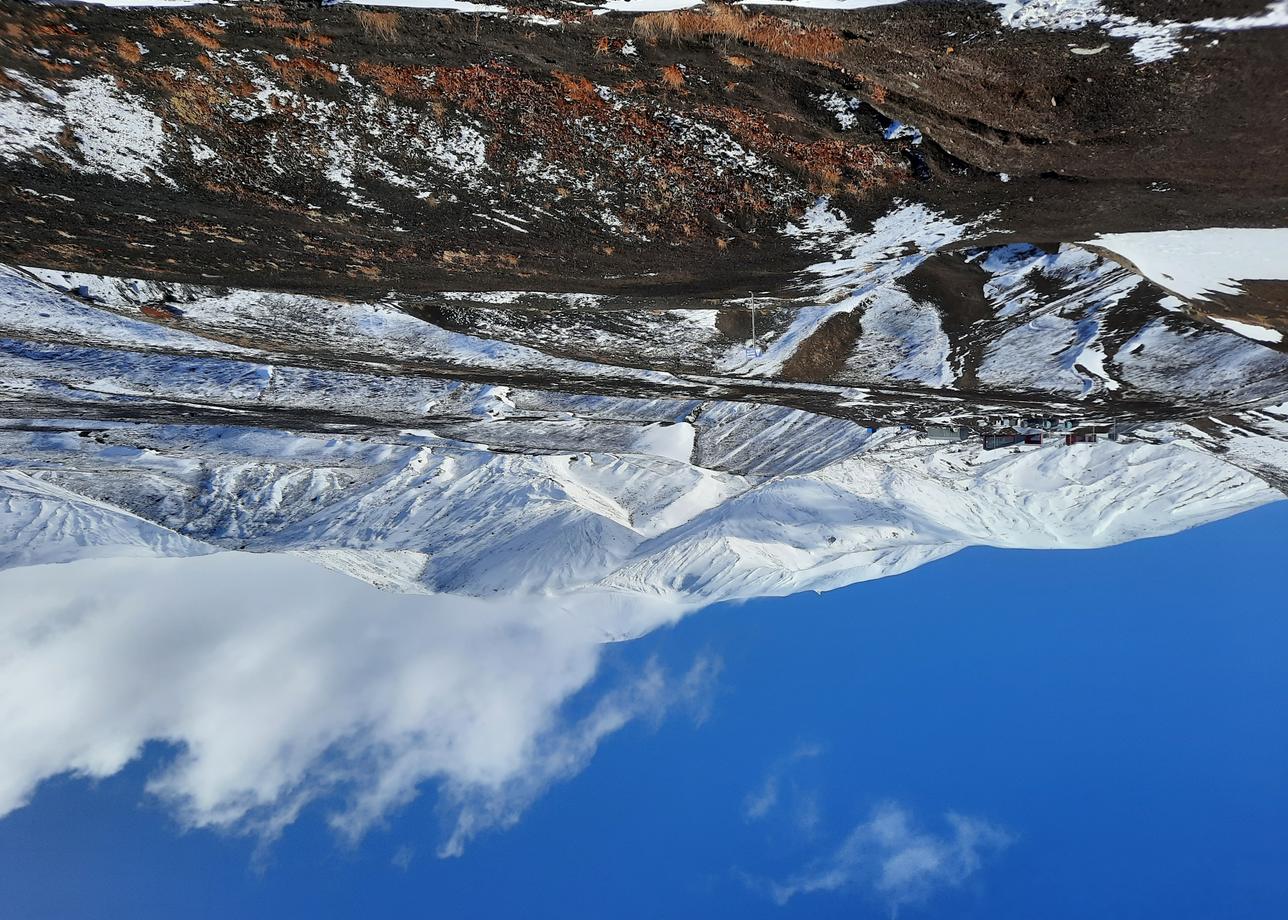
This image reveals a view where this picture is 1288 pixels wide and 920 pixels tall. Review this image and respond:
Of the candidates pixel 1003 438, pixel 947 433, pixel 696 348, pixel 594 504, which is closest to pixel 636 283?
pixel 696 348

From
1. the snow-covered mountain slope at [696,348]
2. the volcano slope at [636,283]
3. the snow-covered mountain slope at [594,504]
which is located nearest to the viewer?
the volcano slope at [636,283]

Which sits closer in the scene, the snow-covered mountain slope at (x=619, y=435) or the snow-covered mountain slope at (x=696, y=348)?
the snow-covered mountain slope at (x=696, y=348)

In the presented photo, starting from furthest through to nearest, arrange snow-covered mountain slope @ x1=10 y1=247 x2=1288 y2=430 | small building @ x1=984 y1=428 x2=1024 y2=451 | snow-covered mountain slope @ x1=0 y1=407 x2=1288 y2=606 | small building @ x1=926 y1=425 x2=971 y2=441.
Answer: snow-covered mountain slope @ x1=0 y1=407 x2=1288 y2=606 → small building @ x1=926 y1=425 x2=971 y2=441 → small building @ x1=984 y1=428 x2=1024 y2=451 → snow-covered mountain slope @ x1=10 y1=247 x2=1288 y2=430

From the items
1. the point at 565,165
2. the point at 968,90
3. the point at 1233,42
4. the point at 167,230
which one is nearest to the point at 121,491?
the point at 167,230

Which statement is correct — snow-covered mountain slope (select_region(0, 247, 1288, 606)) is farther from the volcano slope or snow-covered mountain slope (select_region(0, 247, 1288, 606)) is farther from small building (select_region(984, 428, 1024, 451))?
small building (select_region(984, 428, 1024, 451))

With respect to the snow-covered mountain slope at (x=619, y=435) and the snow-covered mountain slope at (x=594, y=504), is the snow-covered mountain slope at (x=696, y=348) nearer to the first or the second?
the snow-covered mountain slope at (x=619, y=435)

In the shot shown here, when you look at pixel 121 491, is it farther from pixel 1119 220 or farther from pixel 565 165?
pixel 1119 220

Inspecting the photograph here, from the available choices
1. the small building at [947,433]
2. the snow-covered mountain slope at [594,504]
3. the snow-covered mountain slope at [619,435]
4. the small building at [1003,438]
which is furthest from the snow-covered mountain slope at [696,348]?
the snow-covered mountain slope at [594,504]

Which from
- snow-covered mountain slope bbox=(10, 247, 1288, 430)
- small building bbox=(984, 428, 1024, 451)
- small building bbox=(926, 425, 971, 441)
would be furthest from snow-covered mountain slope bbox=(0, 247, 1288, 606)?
small building bbox=(984, 428, 1024, 451)
